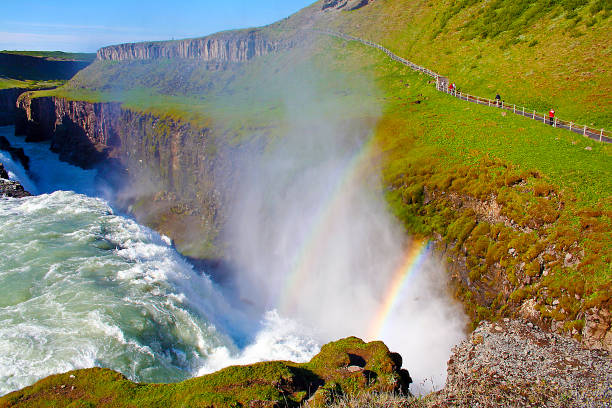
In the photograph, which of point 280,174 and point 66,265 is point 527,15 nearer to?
point 280,174

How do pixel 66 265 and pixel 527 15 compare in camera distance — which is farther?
pixel 527 15

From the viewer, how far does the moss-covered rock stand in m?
12.5

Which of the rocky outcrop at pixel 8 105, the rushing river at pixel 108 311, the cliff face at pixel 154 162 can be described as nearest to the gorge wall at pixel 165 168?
the cliff face at pixel 154 162

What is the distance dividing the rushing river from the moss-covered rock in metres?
5.56

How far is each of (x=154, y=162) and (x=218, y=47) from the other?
6785cm

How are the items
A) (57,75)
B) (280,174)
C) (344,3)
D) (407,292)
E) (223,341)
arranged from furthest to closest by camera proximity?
(57,75) < (344,3) < (280,174) < (407,292) < (223,341)

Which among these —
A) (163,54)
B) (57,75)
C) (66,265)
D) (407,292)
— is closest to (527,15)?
(407,292)

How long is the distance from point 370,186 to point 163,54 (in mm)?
123371

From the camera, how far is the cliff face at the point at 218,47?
113250 mm

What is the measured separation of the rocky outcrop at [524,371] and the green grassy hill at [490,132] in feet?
5.01

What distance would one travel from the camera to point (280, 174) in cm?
4416

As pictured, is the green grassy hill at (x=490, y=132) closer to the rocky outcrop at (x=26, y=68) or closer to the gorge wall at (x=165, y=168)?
the gorge wall at (x=165, y=168)

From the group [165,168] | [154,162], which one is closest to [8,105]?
[154,162]

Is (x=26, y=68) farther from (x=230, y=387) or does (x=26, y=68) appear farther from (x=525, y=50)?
(x=230, y=387)
